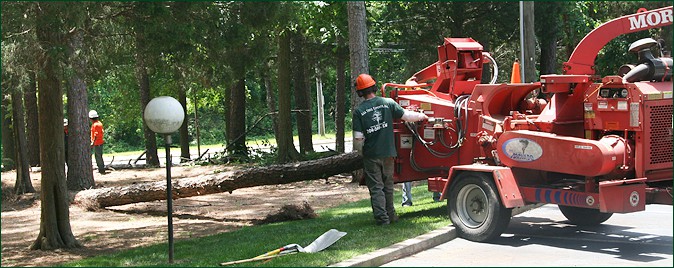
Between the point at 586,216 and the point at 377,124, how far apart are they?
3.20m

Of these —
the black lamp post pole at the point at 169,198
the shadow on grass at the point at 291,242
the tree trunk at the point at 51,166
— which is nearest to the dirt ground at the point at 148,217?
the tree trunk at the point at 51,166

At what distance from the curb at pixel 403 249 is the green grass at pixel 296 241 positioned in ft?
0.41

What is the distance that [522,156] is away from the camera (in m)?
9.91

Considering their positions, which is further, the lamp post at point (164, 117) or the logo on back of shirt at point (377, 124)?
the logo on back of shirt at point (377, 124)

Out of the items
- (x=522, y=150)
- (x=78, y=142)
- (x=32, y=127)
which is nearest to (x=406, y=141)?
(x=522, y=150)

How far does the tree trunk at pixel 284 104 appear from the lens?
71.9ft

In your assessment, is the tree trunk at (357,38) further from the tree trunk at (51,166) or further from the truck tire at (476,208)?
the tree trunk at (51,166)

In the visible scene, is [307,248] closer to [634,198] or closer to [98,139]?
[634,198]

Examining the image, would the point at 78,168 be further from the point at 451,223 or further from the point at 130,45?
the point at 451,223

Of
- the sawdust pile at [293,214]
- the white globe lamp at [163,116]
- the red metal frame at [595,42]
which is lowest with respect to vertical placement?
the sawdust pile at [293,214]

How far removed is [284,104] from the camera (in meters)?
22.0

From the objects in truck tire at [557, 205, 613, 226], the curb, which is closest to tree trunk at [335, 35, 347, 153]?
truck tire at [557, 205, 613, 226]

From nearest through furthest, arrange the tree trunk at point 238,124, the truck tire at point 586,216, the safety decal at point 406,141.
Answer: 1. the truck tire at point 586,216
2. the safety decal at point 406,141
3. the tree trunk at point 238,124

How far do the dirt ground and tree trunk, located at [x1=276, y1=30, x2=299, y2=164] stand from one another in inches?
122
